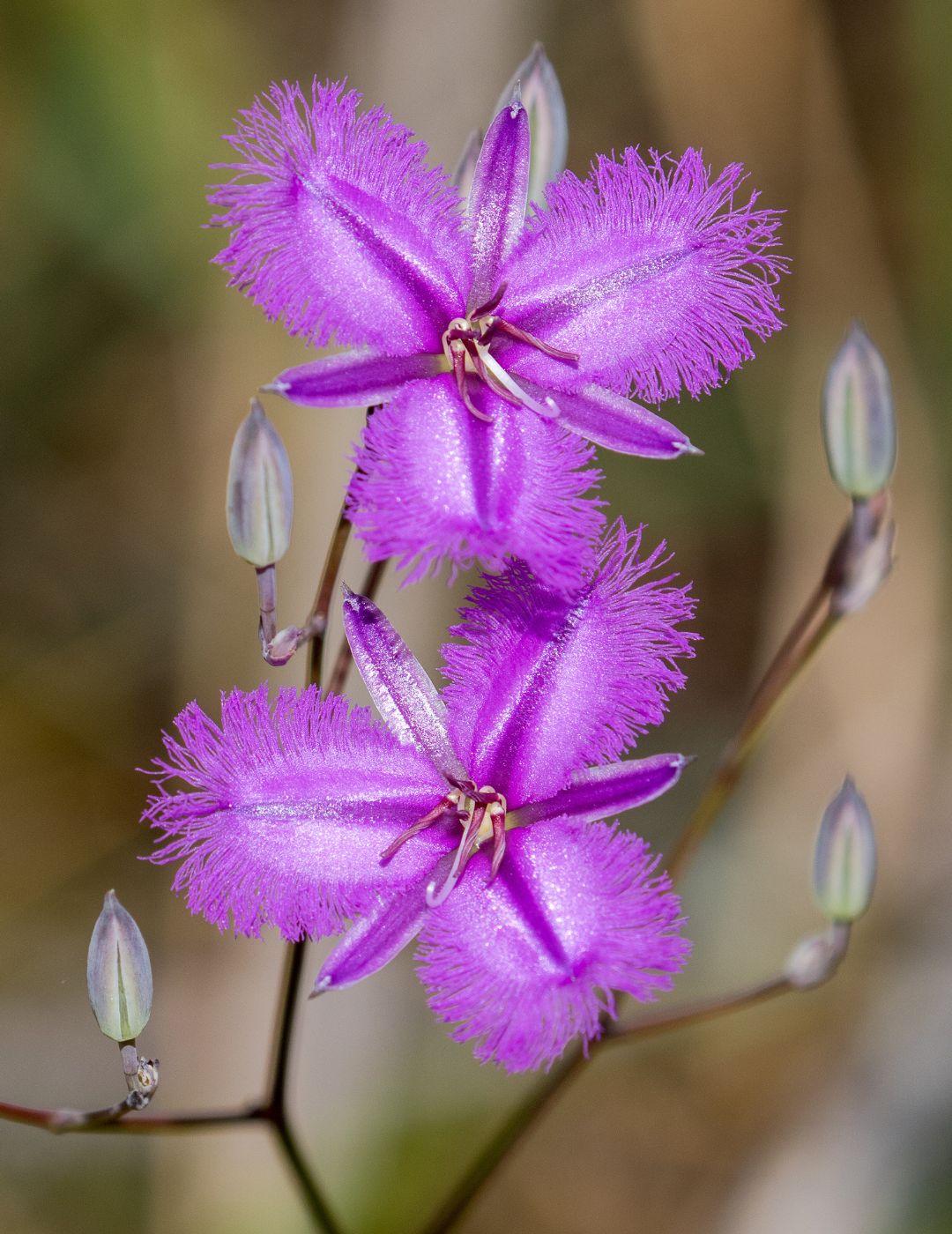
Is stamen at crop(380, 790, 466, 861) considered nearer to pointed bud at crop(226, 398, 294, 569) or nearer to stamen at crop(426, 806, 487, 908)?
stamen at crop(426, 806, 487, 908)

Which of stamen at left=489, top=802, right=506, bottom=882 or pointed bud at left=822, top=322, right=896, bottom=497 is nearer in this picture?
stamen at left=489, top=802, right=506, bottom=882

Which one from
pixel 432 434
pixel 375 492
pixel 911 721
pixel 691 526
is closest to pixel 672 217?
pixel 432 434

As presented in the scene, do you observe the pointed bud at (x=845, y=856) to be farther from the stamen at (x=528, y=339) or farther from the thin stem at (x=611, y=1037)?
the stamen at (x=528, y=339)

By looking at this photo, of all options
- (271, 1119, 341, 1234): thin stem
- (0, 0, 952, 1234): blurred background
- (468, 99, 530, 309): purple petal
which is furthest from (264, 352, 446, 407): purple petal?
(0, 0, 952, 1234): blurred background

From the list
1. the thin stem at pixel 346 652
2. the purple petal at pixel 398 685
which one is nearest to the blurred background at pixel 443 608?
the thin stem at pixel 346 652

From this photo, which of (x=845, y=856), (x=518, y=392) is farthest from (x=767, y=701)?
(x=518, y=392)

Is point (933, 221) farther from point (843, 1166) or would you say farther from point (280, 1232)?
point (280, 1232)
